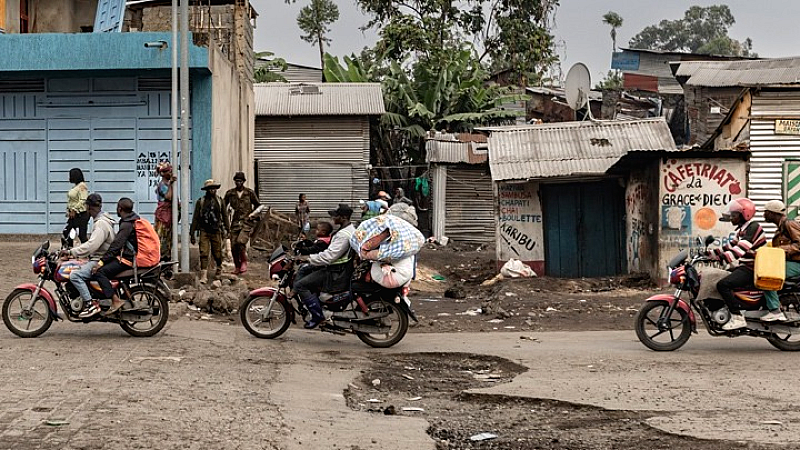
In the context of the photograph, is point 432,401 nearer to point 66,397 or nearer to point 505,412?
point 505,412

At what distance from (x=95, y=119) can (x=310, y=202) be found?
41.2 feet

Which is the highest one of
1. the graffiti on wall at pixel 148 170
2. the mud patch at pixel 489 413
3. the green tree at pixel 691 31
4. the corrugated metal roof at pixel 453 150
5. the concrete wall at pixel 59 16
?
the green tree at pixel 691 31

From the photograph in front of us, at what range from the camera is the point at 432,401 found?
8.94 m

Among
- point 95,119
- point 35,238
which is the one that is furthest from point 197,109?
point 35,238

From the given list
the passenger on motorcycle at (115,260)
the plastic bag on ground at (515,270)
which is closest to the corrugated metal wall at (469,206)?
the plastic bag on ground at (515,270)

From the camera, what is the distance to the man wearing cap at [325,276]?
1191 centimetres

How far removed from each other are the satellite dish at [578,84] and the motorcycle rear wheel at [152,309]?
13709mm

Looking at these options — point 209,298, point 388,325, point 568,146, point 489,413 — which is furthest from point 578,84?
point 489,413

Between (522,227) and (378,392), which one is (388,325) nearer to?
(378,392)

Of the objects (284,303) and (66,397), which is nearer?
(66,397)

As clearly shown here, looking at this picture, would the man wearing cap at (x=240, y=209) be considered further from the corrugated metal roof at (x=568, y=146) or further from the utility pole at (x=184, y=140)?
the corrugated metal roof at (x=568, y=146)

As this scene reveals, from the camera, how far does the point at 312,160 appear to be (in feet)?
113

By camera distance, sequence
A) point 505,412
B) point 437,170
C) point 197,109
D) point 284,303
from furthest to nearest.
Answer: point 437,170, point 197,109, point 284,303, point 505,412

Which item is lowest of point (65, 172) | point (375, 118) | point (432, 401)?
point (432, 401)
